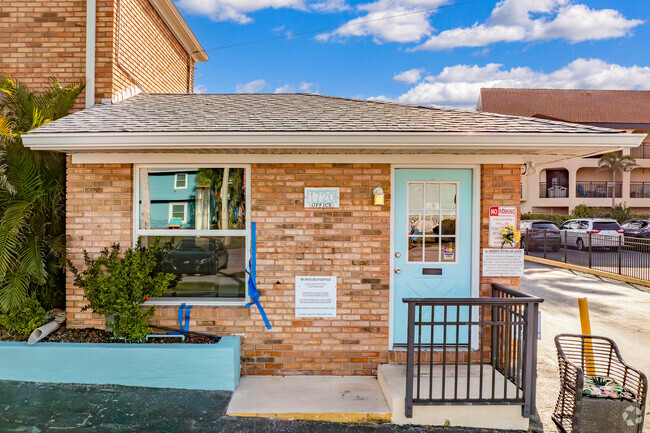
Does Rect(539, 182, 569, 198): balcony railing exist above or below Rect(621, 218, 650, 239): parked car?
above

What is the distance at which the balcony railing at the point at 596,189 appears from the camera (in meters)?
32.6

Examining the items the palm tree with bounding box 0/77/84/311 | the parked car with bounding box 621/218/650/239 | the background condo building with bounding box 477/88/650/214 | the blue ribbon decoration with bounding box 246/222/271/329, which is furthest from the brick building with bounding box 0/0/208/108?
the background condo building with bounding box 477/88/650/214

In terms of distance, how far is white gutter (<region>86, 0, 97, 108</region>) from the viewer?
615cm

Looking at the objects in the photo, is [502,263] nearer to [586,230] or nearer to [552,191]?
[586,230]

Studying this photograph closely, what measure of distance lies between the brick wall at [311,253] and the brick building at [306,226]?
0.01m

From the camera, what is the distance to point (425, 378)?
466cm

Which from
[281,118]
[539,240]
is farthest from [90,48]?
[539,240]

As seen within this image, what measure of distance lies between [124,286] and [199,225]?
3.48ft

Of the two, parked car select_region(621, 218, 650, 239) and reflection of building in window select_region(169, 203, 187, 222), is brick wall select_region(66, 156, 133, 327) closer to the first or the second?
reflection of building in window select_region(169, 203, 187, 222)

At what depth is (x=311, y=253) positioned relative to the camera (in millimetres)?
5199

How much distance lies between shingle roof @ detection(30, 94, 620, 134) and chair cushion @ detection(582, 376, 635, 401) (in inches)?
97.6

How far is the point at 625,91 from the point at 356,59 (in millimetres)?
27195

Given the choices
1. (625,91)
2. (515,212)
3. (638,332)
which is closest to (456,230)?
(515,212)

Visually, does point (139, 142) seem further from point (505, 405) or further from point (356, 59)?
point (356, 59)
